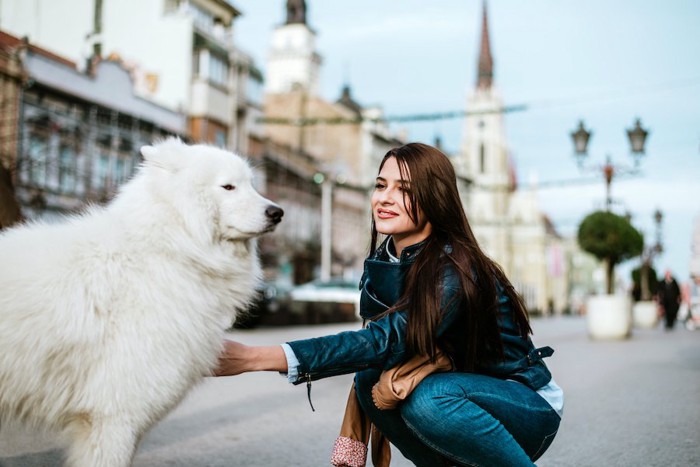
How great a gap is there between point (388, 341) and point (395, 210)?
0.61m

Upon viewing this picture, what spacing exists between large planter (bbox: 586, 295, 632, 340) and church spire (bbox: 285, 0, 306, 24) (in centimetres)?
6697

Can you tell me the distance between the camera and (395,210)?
10.6 feet

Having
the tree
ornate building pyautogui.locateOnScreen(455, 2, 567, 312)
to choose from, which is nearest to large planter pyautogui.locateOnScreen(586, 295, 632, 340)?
the tree

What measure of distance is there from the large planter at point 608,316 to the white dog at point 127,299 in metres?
15.4

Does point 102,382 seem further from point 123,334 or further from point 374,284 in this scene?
point 374,284

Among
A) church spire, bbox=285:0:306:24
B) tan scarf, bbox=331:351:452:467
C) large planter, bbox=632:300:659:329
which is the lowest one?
large planter, bbox=632:300:659:329

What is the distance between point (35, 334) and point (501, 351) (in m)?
1.89

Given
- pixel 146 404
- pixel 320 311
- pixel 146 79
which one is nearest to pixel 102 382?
pixel 146 404

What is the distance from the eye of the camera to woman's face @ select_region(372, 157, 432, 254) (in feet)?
10.5

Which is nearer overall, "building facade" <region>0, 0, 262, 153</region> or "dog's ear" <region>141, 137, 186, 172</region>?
"dog's ear" <region>141, 137, 186, 172</region>

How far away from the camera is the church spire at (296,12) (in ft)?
260

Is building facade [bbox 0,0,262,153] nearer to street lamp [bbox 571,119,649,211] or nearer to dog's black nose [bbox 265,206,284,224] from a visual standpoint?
street lamp [bbox 571,119,649,211]

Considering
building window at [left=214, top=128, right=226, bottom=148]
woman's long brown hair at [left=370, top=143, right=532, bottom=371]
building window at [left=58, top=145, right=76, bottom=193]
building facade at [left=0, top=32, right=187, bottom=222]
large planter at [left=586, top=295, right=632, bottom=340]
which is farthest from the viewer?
building window at [left=214, top=128, right=226, bottom=148]

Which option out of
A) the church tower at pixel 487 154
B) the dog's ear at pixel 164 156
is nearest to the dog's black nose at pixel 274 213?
the dog's ear at pixel 164 156
